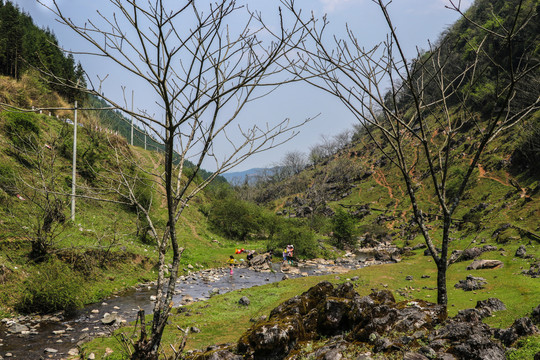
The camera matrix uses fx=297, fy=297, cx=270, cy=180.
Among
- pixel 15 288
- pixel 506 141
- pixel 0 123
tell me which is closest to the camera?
pixel 15 288

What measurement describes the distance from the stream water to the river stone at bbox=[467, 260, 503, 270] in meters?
14.8

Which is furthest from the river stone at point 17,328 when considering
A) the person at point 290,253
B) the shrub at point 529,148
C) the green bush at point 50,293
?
the shrub at point 529,148

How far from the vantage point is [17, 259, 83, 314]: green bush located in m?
13.4

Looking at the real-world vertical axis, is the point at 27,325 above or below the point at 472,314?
below

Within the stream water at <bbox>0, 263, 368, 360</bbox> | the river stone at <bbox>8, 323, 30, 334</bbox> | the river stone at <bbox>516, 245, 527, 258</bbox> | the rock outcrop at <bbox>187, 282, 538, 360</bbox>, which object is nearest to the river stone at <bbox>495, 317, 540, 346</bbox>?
the rock outcrop at <bbox>187, 282, 538, 360</bbox>

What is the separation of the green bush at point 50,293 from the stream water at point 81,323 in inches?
23.8

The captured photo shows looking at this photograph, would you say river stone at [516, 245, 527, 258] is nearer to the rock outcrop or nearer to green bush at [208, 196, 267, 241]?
the rock outcrop

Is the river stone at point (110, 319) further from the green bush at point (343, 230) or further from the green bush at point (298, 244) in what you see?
the green bush at point (343, 230)

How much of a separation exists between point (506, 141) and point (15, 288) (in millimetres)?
64782

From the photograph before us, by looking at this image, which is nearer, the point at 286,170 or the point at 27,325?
the point at 27,325

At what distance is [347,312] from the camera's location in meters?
8.88

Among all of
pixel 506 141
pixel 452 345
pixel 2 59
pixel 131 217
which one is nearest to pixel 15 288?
pixel 452 345

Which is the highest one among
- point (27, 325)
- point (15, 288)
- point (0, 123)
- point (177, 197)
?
point (0, 123)

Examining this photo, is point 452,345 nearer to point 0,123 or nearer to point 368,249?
point 0,123
